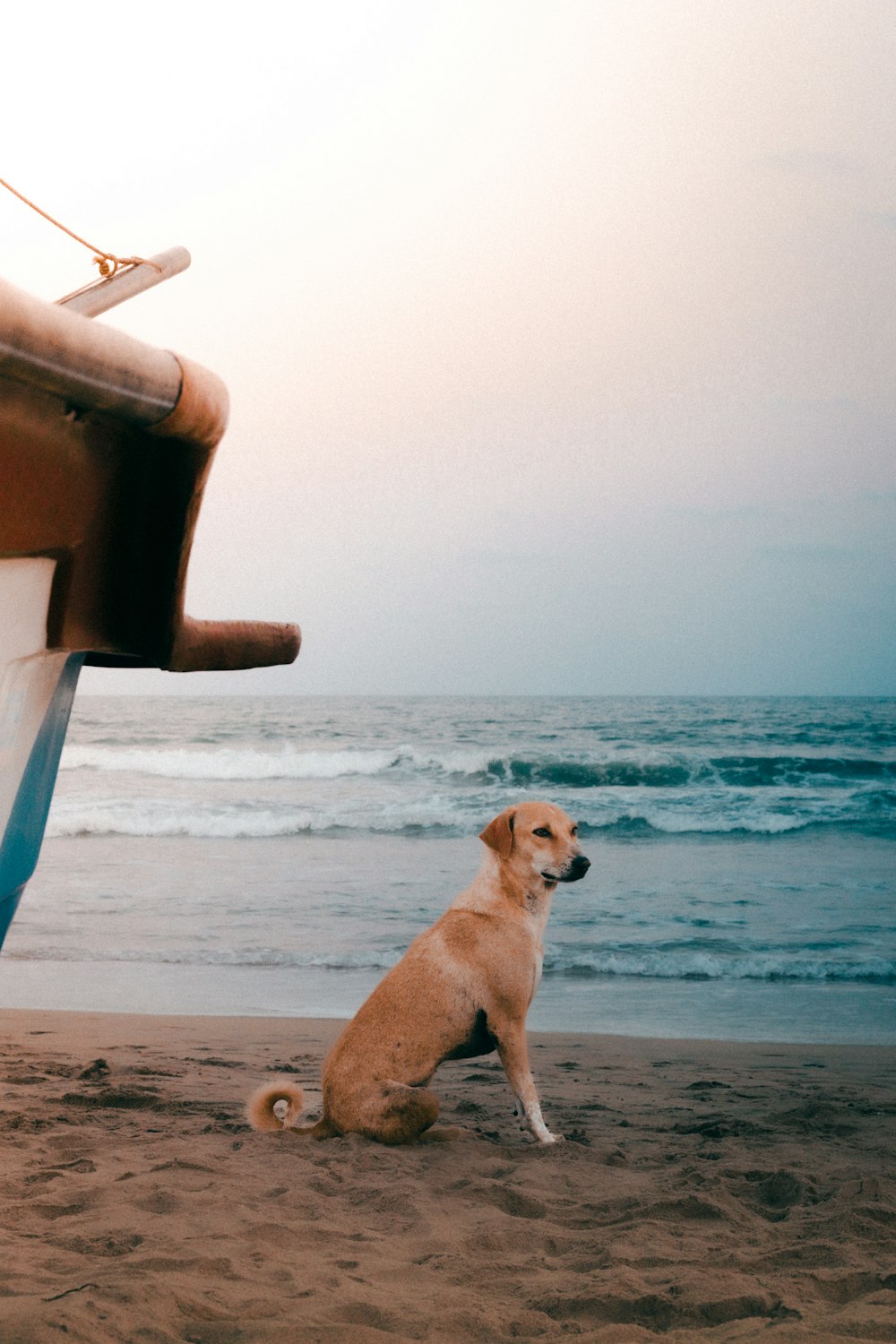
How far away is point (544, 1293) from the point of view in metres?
2.97

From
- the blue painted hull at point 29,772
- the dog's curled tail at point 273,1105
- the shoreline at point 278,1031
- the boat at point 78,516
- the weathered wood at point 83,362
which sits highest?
the weathered wood at point 83,362

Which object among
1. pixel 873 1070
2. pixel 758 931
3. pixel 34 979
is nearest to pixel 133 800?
pixel 34 979

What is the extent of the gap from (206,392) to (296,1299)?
91.8 inches

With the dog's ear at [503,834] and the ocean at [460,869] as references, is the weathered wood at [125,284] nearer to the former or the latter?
the dog's ear at [503,834]

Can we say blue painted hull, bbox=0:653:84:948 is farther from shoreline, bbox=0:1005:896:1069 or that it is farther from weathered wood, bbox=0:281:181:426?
shoreline, bbox=0:1005:896:1069

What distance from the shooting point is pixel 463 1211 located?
3.69 m

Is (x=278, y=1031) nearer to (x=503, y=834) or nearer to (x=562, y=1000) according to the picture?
(x=562, y=1000)

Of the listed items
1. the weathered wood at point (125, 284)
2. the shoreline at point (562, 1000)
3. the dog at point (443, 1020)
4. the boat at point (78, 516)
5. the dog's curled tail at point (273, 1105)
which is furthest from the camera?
the shoreline at point (562, 1000)

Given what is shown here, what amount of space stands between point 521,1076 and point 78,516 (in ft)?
11.2

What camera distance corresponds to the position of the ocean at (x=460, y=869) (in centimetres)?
819

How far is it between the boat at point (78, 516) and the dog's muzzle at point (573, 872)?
9.62 ft

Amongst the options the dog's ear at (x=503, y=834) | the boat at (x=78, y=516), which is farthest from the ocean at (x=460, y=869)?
the boat at (x=78, y=516)

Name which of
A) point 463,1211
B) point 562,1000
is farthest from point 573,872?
point 562,1000

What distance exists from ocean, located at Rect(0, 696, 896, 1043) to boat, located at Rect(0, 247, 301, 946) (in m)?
6.00
